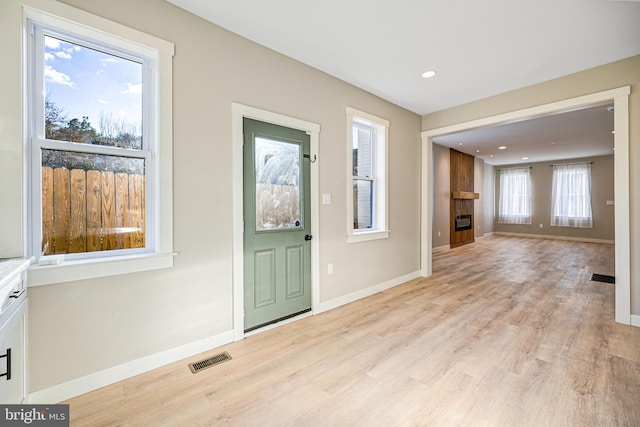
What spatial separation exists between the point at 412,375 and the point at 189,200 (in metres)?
2.22

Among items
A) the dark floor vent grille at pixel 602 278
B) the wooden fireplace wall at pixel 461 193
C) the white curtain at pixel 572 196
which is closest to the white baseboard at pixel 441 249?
the wooden fireplace wall at pixel 461 193

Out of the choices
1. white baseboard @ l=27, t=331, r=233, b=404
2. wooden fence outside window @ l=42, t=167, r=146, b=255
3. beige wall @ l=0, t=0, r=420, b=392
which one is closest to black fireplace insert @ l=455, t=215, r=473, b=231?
beige wall @ l=0, t=0, r=420, b=392

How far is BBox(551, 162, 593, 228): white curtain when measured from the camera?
29.6 ft

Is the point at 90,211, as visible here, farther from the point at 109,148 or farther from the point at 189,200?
the point at 189,200

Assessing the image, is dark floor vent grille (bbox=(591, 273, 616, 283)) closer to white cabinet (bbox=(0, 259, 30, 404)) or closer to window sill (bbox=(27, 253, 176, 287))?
window sill (bbox=(27, 253, 176, 287))

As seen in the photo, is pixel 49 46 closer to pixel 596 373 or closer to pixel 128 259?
pixel 128 259

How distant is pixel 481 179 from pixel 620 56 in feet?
24.7

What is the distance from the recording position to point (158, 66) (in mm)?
2092

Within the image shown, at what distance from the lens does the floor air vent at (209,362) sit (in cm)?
211

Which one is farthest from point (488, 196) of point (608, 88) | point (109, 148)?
point (109, 148)

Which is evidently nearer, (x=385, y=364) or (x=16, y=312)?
(x=16, y=312)

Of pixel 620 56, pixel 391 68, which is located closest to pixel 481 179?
pixel 620 56

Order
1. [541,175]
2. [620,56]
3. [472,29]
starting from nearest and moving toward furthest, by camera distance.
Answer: [472,29] < [620,56] < [541,175]

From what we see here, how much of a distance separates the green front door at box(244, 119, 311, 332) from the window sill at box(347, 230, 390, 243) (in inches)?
27.7
